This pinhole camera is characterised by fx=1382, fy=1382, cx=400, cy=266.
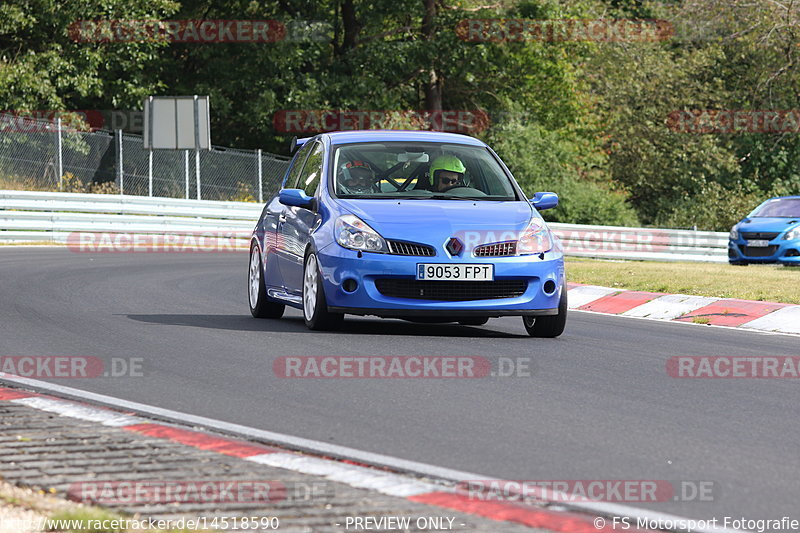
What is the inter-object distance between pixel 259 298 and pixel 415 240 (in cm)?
257

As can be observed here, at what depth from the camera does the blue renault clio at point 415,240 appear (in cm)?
1049

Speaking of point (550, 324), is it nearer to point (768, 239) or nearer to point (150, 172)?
point (768, 239)

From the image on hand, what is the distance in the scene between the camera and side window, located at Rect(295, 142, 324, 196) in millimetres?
11980

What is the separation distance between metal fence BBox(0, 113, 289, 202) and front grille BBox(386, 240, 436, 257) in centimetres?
2130

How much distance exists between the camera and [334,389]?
26.4 ft

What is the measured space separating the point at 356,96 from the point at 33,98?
9.22m

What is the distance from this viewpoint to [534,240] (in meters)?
10.8

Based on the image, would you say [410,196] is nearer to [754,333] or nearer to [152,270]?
[754,333]

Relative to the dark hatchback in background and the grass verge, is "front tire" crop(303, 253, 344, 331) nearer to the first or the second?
the grass verge

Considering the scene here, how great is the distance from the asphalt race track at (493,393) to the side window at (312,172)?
3.99 ft

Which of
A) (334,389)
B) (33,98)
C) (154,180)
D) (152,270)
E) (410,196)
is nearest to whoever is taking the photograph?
(334,389)

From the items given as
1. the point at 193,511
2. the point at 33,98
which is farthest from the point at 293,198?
the point at 33,98

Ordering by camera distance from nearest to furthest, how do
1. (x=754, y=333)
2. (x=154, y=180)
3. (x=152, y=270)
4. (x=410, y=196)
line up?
1. (x=410, y=196)
2. (x=754, y=333)
3. (x=152, y=270)
4. (x=154, y=180)

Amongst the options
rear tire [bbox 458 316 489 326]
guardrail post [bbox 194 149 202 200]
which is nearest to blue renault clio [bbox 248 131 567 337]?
rear tire [bbox 458 316 489 326]
